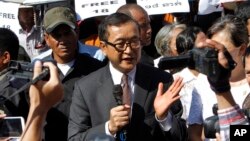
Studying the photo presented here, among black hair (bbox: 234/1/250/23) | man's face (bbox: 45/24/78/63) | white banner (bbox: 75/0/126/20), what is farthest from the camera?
white banner (bbox: 75/0/126/20)

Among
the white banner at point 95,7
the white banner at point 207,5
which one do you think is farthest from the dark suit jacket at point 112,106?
the white banner at point 207,5

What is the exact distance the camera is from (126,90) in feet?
13.6

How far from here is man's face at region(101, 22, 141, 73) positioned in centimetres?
415

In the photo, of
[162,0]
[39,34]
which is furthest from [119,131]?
[39,34]

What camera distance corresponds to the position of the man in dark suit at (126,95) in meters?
3.97

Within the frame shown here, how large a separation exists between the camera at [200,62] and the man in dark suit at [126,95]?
71 cm

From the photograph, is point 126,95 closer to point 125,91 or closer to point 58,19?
point 125,91

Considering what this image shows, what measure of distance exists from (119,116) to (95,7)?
9.32ft

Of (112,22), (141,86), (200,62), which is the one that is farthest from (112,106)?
(200,62)

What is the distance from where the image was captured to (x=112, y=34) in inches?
167

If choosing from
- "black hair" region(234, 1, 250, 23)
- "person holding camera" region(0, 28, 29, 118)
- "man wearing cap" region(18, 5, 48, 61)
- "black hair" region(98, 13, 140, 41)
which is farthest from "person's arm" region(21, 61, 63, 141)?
"man wearing cap" region(18, 5, 48, 61)

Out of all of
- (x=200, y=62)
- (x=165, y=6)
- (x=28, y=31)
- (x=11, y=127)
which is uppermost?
(x=200, y=62)

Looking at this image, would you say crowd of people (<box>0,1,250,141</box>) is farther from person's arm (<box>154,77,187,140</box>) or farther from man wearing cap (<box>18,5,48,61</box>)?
man wearing cap (<box>18,5,48,61</box>)

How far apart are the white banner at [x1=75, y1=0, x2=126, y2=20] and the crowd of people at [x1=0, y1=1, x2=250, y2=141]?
1.17 m
